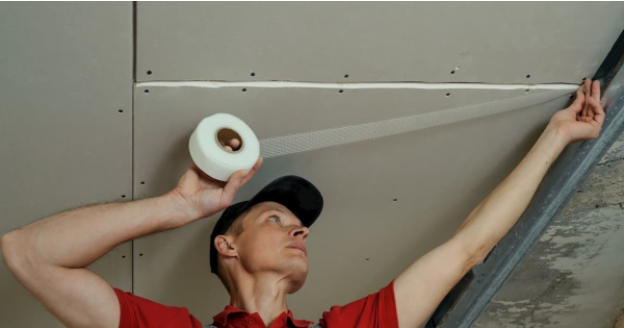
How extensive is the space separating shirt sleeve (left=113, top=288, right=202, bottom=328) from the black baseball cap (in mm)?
282

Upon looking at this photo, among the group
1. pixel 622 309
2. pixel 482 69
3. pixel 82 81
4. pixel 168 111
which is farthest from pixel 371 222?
pixel 622 309

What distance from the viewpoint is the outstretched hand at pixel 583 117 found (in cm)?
165

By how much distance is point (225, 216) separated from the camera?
1.77 m

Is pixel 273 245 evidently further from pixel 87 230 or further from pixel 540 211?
pixel 540 211

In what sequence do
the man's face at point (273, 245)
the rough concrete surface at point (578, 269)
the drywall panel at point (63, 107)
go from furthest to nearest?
1. the rough concrete surface at point (578, 269)
2. the man's face at point (273, 245)
3. the drywall panel at point (63, 107)

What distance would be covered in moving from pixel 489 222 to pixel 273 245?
537 millimetres

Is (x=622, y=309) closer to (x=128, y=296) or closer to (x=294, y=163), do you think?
(x=294, y=163)

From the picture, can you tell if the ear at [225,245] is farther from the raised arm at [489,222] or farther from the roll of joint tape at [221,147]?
the raised arm at [489,222]

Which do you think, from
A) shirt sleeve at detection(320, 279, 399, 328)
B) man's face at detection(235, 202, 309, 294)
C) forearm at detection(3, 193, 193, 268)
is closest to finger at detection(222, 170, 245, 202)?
forearm at detection(3, 193, 193, 268)

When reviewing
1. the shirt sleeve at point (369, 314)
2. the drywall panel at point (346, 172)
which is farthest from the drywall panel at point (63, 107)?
the shirt sleeve at point (369, 314)

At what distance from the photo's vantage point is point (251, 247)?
66.7 inches

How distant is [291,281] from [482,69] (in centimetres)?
70

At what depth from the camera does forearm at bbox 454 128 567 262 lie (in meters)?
1.66

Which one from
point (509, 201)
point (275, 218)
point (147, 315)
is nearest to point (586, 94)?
point (509, 201)
